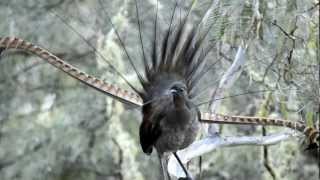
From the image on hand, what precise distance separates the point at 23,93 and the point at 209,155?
1266 mm

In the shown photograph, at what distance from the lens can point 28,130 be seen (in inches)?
158

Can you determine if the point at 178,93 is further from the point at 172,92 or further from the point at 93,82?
the point at 93,82

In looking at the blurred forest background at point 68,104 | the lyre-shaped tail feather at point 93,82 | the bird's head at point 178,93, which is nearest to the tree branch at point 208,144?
the lyre-shaped tail feather at point 93,82

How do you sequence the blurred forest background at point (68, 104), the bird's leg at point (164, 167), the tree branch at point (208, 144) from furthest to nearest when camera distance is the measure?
the blurred forest background at point (68, 104)
the tree branch at point (208, 144)
the bird's leg at point (164, 167)

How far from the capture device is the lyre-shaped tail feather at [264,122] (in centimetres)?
209

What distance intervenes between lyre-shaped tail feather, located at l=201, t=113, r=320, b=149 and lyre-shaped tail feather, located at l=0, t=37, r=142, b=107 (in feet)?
0.81

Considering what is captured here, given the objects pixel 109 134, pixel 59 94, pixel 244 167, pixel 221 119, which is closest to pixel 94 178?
pixel 109 134

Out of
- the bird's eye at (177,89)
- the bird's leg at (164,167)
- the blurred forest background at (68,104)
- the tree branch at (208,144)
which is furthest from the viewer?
the blurred forest background at (68,104)

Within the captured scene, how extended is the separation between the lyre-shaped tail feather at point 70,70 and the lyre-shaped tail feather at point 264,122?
0.25 metres

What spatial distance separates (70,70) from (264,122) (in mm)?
A: 715

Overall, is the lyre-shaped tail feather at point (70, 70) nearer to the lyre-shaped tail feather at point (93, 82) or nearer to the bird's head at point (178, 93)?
the lyre-shaped tail feather at point (93, 82)

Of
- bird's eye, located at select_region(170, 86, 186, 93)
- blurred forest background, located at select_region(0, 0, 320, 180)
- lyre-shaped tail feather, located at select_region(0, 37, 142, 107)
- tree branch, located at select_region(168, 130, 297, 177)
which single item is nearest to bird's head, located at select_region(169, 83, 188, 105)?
bird's eye, located at select_region(170, 86, 186, 93)

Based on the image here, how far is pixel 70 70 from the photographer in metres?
1.95

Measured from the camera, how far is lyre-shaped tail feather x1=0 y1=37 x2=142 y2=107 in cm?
188
